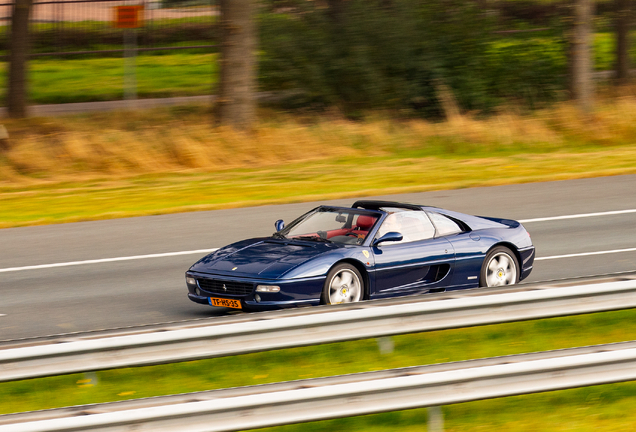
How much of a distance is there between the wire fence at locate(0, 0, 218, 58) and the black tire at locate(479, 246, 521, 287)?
31.8m

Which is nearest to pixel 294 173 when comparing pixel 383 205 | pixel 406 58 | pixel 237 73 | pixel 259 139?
pixel 259 139

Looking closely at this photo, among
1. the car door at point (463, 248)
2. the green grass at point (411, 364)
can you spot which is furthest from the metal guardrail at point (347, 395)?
the car door at point (463, 248)

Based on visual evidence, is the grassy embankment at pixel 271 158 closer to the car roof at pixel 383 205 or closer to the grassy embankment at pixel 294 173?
the grassy embankment at pixel 294 173

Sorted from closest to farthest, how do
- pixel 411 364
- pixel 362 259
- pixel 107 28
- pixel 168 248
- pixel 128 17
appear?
pixel 411 364 < pixel 362 259 < pixel 168 248 < pixel 128 17 < pixel 107 28

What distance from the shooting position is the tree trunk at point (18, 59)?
2600 cm

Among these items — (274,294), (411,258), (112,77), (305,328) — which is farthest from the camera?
(112,77)

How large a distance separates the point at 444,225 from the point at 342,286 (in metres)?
1.59

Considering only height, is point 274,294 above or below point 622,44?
below

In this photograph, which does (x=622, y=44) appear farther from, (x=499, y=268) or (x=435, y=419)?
(x=435, y=419)

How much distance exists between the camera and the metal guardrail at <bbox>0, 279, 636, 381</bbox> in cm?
540

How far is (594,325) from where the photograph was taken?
8.20 metres

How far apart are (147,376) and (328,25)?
22203mm

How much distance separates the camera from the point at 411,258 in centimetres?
957

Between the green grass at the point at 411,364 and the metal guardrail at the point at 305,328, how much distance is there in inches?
22.2
